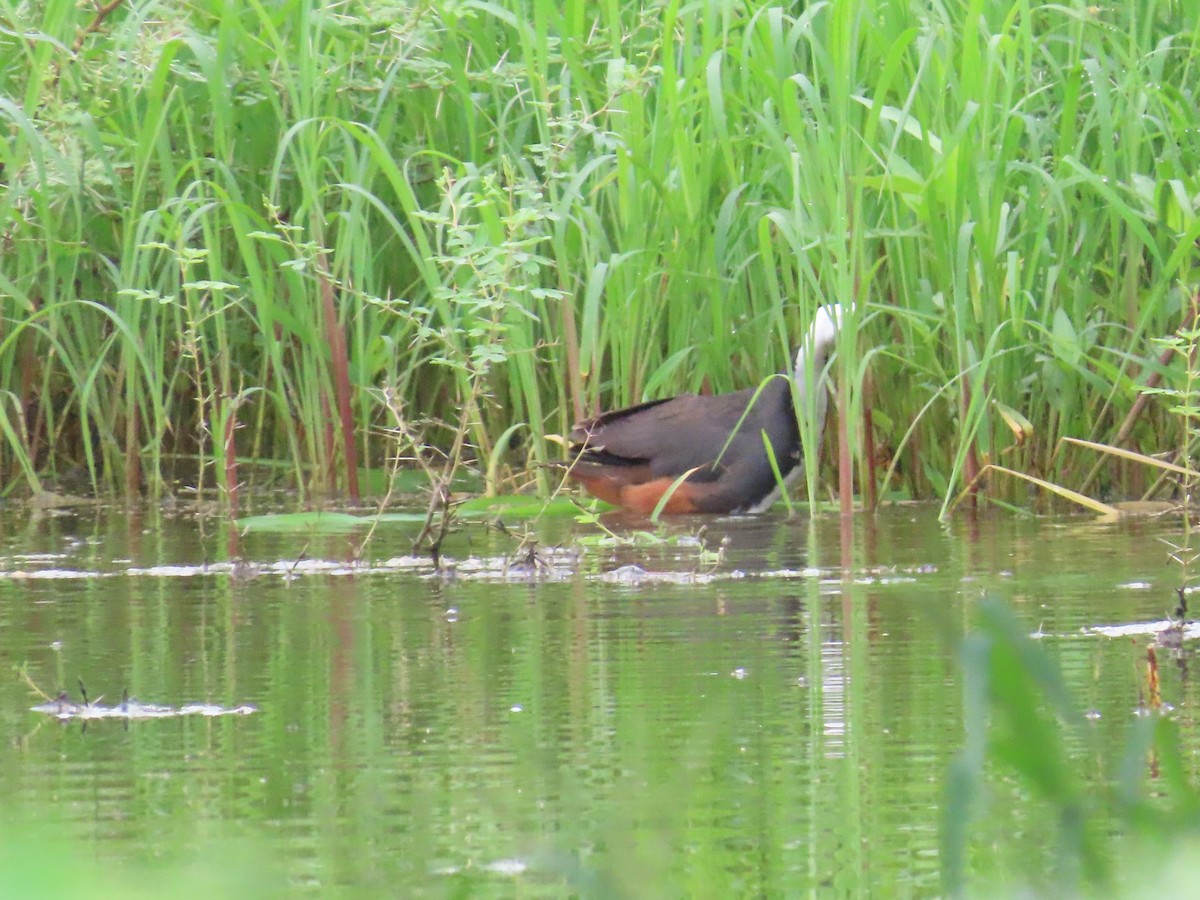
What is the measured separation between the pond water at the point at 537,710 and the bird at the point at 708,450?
1030 mm

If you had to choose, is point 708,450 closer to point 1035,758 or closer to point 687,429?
point 687,429

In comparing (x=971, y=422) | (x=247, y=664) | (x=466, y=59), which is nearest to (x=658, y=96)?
(x=466, y=59)

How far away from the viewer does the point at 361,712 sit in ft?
9.77

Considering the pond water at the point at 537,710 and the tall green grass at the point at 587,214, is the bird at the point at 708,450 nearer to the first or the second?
the tall green grass at the point at 587,214

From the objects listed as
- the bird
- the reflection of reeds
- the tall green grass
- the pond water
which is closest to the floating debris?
the pond water

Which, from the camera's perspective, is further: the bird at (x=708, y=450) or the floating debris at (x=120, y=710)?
the bird at (x=708, y=450)

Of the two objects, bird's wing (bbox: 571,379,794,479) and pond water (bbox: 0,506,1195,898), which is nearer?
pond water (bbox: 0,506,1195,898)

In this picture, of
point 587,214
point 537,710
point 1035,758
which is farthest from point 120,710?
point 587,214

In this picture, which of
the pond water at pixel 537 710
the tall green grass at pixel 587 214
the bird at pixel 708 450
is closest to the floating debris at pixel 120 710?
the pond water at pixel 537 710

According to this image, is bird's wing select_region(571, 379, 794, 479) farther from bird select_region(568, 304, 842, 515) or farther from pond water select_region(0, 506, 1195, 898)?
pond water select_region(0, 506, 1195, 898)

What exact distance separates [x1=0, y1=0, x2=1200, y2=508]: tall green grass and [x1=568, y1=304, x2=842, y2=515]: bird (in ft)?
0.45

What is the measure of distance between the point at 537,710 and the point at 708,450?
3.60 metres

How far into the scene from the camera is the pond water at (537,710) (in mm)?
2033

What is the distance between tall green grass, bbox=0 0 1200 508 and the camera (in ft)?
18.5
